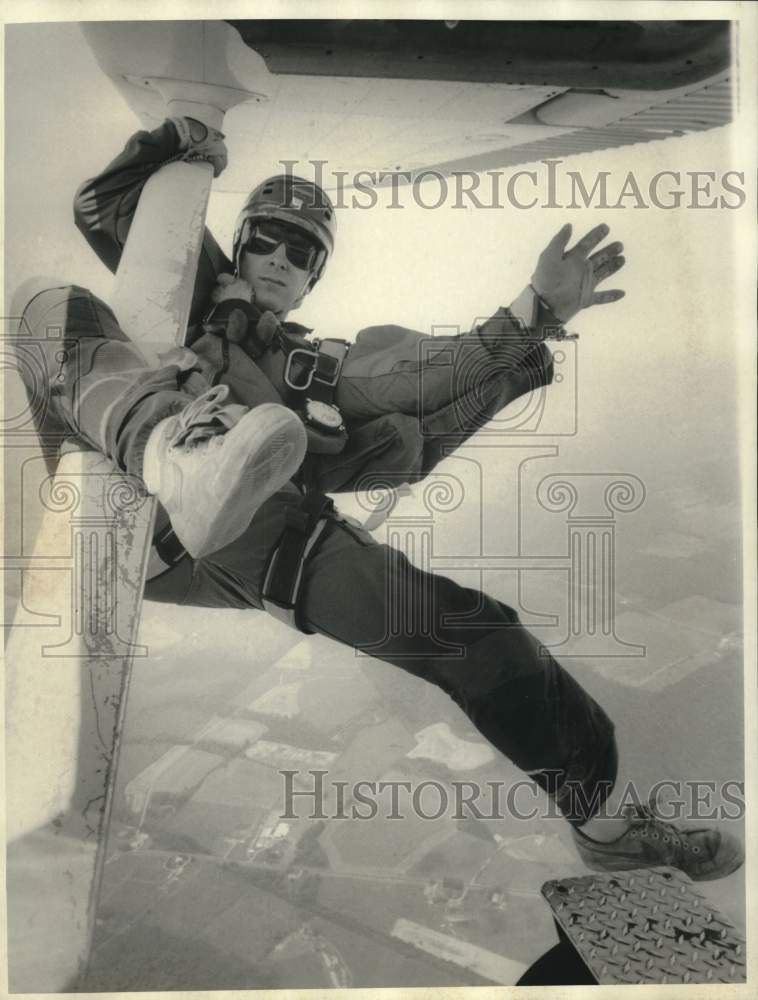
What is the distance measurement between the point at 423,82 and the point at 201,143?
615mm

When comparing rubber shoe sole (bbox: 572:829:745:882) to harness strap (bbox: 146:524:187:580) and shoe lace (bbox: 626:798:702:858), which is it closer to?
shoe lace (bbox: 626:798:702:858)

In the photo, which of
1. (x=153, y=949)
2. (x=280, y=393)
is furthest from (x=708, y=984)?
(x=280, y=393)

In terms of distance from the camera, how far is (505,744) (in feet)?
7.28

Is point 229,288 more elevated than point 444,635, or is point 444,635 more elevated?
point 229,288

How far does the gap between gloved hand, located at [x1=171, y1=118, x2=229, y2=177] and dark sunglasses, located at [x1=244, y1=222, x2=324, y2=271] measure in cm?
19

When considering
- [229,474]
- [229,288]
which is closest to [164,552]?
[229,474]

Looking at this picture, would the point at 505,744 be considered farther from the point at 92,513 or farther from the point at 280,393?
the point at 92,513

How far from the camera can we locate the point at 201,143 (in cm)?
220

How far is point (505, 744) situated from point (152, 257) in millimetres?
1617

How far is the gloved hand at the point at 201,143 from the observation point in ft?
7.20

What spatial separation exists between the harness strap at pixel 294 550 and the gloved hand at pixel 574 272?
818mm

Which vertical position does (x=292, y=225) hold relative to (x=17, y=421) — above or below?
above

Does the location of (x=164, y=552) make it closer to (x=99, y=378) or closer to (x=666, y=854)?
(x=99, y=378)

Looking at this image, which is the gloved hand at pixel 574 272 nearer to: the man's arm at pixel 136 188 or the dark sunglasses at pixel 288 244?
the dark sunglasses at pixel 288 244
